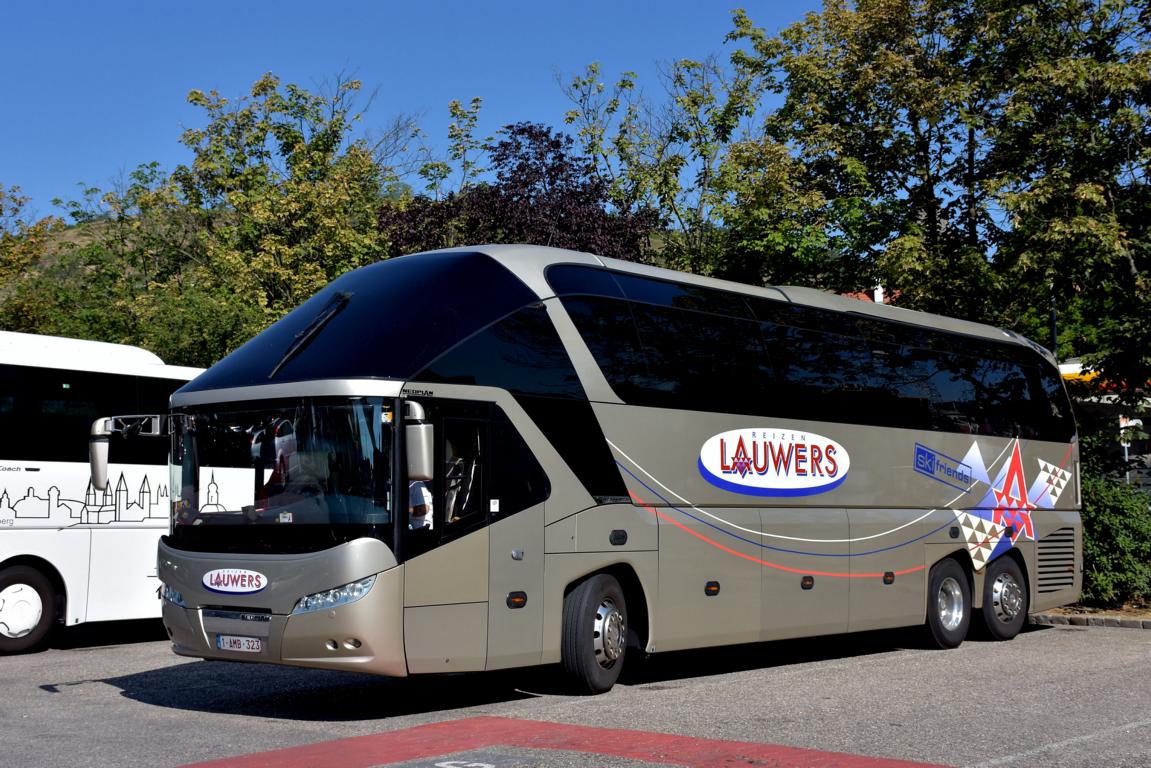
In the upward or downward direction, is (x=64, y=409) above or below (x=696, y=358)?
below

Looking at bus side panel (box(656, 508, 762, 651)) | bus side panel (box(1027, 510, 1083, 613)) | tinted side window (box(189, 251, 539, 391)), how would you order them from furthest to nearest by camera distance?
bus side panel (box(1027, 510, 1083, 613)) → bus side panel (box(656, 508, 762, 651)) → tinted side window (box(189, 251, 539, 391))

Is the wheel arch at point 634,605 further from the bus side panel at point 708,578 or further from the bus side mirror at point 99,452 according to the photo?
the bus side mirror at point 99,452

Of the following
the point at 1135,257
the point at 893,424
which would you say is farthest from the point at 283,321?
the point at 1135,257

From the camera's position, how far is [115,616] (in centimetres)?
1577

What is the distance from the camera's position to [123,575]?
15852 millimetres

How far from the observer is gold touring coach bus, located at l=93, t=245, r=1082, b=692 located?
32.7 ft

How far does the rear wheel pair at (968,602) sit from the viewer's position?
16.0m

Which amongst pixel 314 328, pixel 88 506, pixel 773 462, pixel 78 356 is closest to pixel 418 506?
pixel 314 328

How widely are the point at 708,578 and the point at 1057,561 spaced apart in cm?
795

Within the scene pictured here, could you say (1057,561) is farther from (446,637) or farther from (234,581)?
(234,581)

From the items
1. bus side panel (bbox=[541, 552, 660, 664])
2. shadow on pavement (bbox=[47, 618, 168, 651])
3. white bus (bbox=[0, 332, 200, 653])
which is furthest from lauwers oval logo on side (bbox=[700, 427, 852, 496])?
shadow on pavement (bbox=[47, 618, 168, 651])

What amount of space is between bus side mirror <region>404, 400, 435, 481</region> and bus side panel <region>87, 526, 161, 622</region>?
752cm

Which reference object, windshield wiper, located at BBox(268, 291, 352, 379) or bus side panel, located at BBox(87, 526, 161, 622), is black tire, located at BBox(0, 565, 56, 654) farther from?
windshield wiper, located at BBox(268, 291, 352, 379)

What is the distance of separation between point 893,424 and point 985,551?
110 inches
